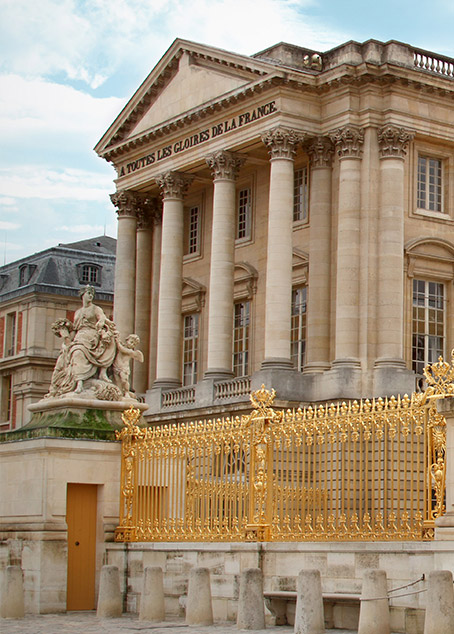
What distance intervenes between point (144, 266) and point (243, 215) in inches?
232

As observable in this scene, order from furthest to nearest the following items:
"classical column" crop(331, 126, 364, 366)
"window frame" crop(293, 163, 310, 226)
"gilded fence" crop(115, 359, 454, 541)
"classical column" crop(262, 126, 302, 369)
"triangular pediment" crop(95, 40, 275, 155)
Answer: "triangular pediment" crop(95, 40, 275, 155) → "window frame" crop(293, 163, 310, 226) → "classical column" crop(262, 126, 302, 369) → "classical column" crop(331, 126, 364, 366) → "gilded fence" crop(115, 359, 454, 541)

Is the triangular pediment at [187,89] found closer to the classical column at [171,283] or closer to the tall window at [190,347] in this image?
the classical column at [171,283]

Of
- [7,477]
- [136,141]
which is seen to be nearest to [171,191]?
[136,141]

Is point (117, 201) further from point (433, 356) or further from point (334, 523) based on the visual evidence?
point (334, 523)

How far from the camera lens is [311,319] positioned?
→ 137 ft

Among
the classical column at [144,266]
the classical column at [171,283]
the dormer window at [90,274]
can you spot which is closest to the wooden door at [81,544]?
the classical column at [171,283]

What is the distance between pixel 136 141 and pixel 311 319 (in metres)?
11.4

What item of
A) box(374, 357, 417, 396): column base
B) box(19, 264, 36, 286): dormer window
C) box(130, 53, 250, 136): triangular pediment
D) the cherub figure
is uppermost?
box(130, 53, 250, 136): triangular pediment

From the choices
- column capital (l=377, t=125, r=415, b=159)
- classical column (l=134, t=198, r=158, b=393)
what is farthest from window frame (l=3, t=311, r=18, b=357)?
column capital (l=377, t=125, r=415, b=159)

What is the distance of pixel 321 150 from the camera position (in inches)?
1660

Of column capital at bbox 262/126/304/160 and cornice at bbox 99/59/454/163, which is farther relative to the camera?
column capital at bbox 262/126/304/160

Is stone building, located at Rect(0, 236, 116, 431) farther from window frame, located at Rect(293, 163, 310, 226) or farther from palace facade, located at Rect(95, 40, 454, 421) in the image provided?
window frame, located at Rect(293, 163, 310, 226)

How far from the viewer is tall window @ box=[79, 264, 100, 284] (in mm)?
71000

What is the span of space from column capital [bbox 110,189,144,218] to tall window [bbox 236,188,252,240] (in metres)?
4.98
